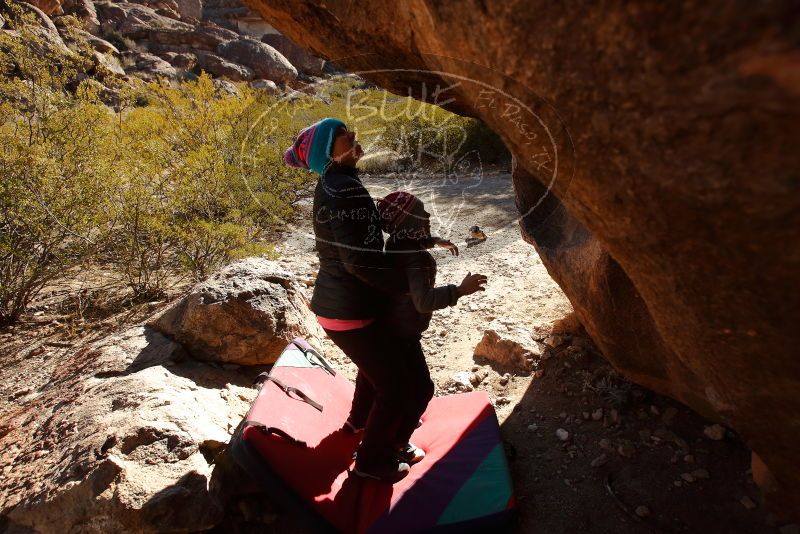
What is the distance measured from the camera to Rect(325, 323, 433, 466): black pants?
6.48 ft

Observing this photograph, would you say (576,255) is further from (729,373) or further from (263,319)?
(263,319)

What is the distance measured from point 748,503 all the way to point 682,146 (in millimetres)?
1750

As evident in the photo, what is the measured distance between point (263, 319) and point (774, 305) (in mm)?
3073

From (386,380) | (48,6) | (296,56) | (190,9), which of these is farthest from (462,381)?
(190,9)

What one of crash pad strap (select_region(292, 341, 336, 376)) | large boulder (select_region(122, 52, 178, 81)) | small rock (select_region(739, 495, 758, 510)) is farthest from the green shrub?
large boulder (select_region(122, 52, 178, 81))

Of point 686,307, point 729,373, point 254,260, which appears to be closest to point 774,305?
point 686,307

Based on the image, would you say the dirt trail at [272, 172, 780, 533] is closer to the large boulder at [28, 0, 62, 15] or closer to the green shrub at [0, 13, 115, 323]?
the green shrub at [0, 13, 115, 323]

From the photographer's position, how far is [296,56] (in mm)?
27172

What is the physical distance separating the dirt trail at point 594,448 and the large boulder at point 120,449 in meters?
0.53

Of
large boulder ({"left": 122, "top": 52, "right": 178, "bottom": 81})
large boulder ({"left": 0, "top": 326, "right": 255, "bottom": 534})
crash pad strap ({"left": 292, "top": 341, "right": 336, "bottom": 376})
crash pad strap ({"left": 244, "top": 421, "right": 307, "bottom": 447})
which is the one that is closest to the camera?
large boulder ({"left": 0, "top": 326, "right": 255, "bottom": 534})

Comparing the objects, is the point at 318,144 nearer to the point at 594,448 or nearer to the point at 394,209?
the point at 394,209

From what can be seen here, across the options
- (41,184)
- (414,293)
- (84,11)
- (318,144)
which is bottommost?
(84,11)

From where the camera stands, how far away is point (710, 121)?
3.02 feet

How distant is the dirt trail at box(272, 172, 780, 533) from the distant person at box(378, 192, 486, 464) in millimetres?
603
